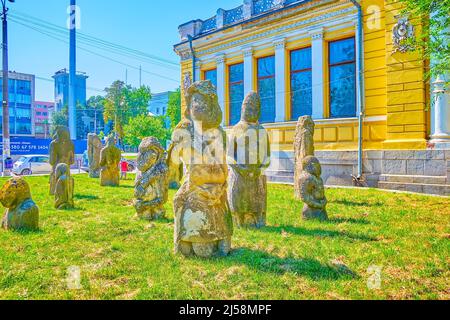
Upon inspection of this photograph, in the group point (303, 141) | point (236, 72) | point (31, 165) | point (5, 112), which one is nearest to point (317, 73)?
point (236, 72)

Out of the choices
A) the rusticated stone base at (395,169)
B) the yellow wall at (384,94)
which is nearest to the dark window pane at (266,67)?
the yellow wall at (384,94)

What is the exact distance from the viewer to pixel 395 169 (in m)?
12.0

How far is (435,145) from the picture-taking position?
11.2 m

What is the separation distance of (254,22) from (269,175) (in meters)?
7.47

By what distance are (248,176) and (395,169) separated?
776 cm

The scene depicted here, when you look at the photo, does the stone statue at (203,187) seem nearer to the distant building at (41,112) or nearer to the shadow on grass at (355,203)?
the shadow on grass at (355,203)

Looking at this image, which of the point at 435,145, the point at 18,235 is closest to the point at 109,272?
the point at 18,235

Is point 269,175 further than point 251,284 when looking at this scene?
Yes

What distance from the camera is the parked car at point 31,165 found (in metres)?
23.5

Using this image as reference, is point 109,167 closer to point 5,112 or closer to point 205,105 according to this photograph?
point 5,112

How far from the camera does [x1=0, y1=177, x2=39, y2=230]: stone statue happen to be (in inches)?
248

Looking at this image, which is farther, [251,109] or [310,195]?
[310,195]
